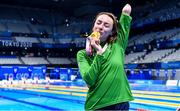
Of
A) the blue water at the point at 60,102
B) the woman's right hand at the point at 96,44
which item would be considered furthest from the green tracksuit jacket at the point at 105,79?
the blue water at the point at 60,102

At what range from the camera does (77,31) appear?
47.2m

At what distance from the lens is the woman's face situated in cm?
251

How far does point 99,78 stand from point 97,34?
1.05 ft

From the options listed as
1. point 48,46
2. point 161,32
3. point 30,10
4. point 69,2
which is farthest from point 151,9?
point 30,10

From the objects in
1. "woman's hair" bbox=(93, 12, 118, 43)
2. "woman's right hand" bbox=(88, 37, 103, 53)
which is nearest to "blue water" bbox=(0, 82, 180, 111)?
"woman's hair" bbox=(93, 12, 118, 43)

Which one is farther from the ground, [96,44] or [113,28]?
[113,28]

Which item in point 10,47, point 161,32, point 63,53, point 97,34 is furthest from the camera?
point 63,53

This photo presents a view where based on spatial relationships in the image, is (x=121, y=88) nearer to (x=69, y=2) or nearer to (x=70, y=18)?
(x=69, y=2)

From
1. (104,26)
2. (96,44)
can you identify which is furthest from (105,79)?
(104,26)

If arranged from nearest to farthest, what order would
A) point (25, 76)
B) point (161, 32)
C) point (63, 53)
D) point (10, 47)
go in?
1. point (25, 76)
2. point (161, 32)
3. point (10, 47)
4. point (63, 53)

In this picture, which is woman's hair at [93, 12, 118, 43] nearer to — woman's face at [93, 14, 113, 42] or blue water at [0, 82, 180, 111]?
woman's face at [93, 14, 113, 42]

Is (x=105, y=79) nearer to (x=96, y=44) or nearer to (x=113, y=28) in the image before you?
(x=96, y=44)

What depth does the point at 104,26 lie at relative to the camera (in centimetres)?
253

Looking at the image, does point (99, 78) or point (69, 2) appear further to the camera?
point (69, 2)
